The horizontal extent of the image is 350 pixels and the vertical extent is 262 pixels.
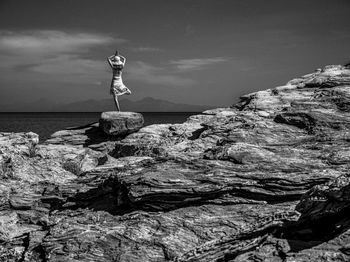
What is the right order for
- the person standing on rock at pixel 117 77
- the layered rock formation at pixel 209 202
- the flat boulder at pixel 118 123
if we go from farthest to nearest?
the person standing on rock at pixel 117 77
the flat boulder at pixel 118 123
the layered rock formation at pixel 209 202

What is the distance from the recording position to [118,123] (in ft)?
137

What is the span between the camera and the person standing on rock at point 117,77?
145 feet

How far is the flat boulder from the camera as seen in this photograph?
41531 mm

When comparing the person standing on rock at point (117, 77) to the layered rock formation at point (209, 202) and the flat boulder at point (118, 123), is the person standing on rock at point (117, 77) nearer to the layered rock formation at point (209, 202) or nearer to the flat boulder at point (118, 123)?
the flat boulder at point (118, 123)

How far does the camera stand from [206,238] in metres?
14.7

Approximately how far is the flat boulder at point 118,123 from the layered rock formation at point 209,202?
17.2 meters

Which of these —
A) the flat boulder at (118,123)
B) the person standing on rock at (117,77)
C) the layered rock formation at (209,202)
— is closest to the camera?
the layered rock formation at (209,202)

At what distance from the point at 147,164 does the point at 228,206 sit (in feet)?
18.7

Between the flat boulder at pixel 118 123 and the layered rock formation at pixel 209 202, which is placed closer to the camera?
the layered rock formation at pixel 209 202

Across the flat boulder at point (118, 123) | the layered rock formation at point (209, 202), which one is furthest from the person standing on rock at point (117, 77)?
the layered rock formation at point (209, 202)

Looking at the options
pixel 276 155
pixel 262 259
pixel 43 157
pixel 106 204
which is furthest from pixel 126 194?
pixel 43 157

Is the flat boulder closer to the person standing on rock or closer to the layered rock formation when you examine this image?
the person standing on rock

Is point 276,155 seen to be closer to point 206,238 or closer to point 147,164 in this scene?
point 206,238

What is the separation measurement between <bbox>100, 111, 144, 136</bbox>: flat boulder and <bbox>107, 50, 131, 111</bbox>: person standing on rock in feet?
11.5
